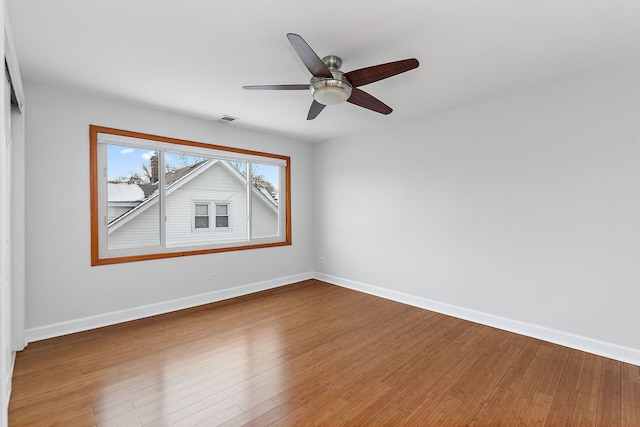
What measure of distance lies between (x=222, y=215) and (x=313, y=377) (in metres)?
2.96

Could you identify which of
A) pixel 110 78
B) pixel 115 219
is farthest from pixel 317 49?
pixel 115 219

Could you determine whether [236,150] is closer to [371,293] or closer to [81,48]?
[81,48]

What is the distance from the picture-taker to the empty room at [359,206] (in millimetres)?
2010

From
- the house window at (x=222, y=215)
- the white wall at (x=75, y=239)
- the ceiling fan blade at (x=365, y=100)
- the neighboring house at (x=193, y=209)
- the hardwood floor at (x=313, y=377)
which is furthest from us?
the house window at (x=222, y=215)

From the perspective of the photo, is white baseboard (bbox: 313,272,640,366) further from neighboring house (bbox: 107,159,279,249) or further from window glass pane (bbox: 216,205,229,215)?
window glass pane (bbox: 216,205,229,215)

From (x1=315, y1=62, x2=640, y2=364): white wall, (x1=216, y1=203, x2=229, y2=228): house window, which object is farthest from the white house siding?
(x1=315, y1=62, x2=640, y2=364): white wall

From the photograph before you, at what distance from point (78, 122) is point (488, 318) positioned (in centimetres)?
504

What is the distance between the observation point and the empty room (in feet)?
6.59

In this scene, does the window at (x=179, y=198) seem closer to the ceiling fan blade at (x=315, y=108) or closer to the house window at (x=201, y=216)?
the house window at (x=201, y=216)

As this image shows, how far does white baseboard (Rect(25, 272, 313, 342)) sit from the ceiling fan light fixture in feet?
10.2

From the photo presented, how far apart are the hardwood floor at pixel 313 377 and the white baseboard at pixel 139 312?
132 millimetres

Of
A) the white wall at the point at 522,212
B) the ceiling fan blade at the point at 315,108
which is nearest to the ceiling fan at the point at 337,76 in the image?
the ceiling fan blade at the point at 315,108

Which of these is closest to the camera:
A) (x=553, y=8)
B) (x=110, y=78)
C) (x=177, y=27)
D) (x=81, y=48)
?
(x=553, y=8)

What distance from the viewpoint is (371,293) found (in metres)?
4.61
